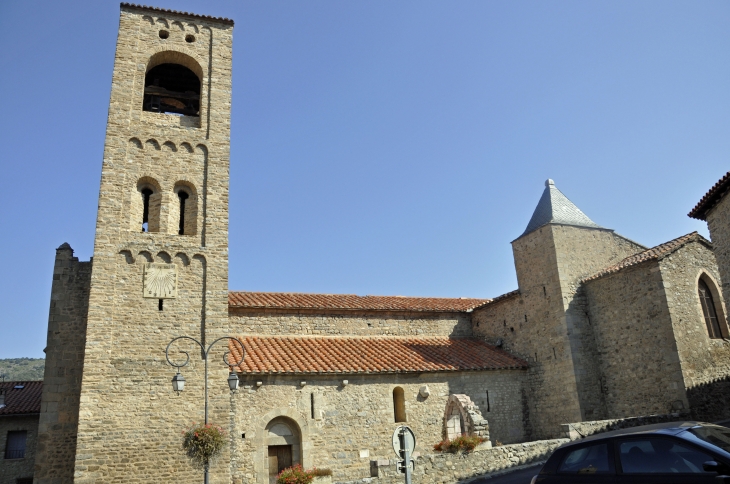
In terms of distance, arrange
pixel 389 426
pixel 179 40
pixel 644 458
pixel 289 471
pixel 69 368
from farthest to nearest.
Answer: pixel 179 40, pixel 389 426, pixel 69 368, pixel 289 471, pixel 644 458

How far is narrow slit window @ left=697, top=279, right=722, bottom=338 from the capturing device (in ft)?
57.3

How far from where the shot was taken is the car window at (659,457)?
18.9 feet

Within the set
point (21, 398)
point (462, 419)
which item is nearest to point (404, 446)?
point (462, 419)

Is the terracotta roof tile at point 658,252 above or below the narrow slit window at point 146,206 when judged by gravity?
below

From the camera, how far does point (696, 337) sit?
55.3 feet

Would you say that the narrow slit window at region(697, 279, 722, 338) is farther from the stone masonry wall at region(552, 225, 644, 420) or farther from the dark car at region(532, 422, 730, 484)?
the dark car at region(532, 422, 730, 484)

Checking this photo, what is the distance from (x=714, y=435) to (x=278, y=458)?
1264 cm

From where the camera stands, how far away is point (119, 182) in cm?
1628

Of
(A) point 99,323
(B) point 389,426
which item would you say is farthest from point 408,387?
(A) point 99,323

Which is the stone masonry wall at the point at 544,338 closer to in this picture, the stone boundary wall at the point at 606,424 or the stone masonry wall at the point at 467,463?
the stone boundary wall at the point at 606,424

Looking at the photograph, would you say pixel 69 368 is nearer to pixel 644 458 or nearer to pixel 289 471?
pixel 289 471

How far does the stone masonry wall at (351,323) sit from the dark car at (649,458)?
559 inches

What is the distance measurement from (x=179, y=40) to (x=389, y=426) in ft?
49.9

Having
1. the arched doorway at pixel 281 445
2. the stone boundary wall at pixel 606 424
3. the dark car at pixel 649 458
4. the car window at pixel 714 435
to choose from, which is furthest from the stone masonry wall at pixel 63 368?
the car window at pixel 714 435
